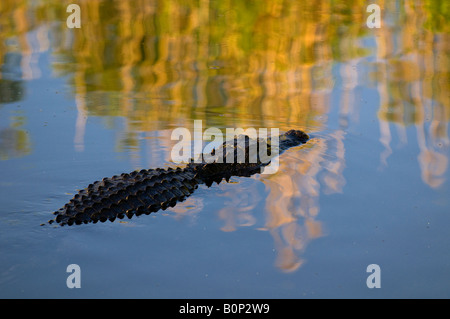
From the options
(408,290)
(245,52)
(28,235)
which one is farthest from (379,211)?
(245,52)

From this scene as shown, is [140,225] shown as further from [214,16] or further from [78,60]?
[214,16]

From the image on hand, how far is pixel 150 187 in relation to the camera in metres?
5.52

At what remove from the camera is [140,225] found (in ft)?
16.8

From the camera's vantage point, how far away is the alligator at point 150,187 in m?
5.14

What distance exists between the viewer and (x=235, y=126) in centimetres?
762

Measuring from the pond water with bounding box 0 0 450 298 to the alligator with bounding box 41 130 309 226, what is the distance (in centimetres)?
12

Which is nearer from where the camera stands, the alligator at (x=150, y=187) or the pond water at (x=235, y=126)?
the pond water at (x=235, y=126)

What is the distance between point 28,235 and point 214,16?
9476mm

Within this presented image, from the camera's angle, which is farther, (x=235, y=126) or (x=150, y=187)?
(x=235, y=126)

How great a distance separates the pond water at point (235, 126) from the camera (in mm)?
4430

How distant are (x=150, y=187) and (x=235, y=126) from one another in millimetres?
2354

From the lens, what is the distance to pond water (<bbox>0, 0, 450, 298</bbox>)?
4.43 m

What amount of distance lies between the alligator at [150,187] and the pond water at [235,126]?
116mm

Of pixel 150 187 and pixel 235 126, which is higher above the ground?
pixel 235 126
